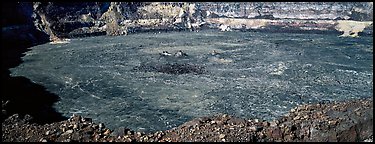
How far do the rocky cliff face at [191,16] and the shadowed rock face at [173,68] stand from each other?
2990cm

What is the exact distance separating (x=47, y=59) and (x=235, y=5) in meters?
47.0

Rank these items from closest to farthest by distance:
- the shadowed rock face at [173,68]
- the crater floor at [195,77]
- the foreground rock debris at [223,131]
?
1. the foreground rock debris at [223,131]
2. the crater floor at [195,77]
3. the shadowed rock face at [173,68]

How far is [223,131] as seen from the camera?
1809 centimetres

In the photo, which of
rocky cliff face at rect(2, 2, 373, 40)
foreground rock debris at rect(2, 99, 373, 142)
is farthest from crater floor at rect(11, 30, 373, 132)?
rocky cliff face at rect(2, 2, 373, 40)

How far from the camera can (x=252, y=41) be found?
56969mm

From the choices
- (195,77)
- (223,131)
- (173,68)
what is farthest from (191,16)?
(223,131)

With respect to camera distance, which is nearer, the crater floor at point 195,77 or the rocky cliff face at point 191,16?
the crater floor at point 195,77

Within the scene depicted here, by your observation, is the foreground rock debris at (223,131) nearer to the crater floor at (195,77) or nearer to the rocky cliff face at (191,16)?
the crater floor at (195,77)

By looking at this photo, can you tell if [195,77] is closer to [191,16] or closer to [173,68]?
[173,68]

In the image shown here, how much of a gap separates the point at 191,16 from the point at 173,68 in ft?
140

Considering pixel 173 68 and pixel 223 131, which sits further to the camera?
pixel 173 68

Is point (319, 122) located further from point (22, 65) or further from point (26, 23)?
point (26, 23)

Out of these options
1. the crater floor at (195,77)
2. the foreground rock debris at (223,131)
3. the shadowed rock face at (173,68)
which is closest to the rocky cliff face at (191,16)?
the crater floor at (195,77)

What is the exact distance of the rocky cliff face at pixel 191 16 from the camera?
219 feet
